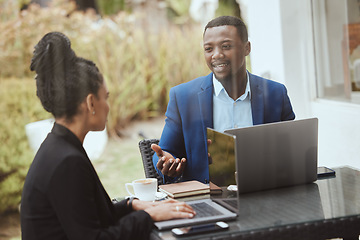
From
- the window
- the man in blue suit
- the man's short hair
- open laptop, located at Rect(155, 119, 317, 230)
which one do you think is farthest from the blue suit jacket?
the window

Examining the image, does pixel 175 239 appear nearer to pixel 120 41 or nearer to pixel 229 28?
pixel 229 28

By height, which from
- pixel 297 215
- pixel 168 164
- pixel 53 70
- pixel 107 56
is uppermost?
pixel 107 56

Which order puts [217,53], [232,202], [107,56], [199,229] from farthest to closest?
1. [107,56]
2. [217,53]
3. [232,202]
4. [199,229]

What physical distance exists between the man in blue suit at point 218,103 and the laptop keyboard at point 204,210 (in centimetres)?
57

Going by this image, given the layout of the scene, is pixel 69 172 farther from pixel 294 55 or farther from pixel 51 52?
pixel 294 55

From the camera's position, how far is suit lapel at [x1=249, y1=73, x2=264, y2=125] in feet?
7.20

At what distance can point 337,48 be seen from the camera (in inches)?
131

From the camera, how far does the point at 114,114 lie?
3912 mm

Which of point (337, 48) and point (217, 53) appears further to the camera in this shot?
point (337, 48)

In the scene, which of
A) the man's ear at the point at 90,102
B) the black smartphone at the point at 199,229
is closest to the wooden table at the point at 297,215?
the black smartphone at the point at 199,229

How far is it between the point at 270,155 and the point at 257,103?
0.60 m

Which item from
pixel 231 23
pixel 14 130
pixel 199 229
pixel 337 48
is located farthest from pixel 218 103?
pixel 14 130

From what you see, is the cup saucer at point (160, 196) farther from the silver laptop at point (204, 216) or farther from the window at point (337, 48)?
the window at point (337, 48)

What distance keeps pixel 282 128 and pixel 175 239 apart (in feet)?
1.99
